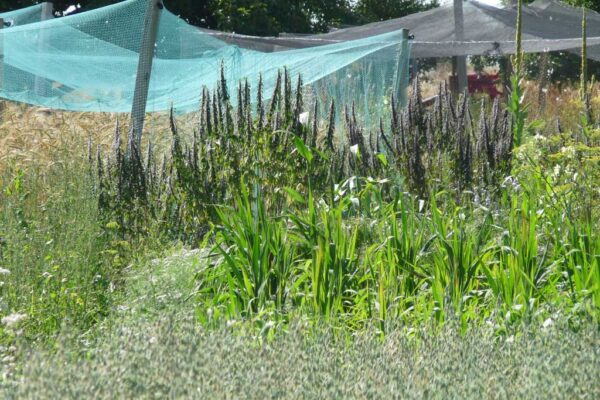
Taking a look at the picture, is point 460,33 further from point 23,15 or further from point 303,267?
point 303,267

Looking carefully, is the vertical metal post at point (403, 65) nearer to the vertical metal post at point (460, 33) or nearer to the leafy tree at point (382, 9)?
the vertical metal post at point (460, 33)

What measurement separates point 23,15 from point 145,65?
5.52 meters

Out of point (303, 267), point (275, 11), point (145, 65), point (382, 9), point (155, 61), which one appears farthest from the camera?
point (382, 9)

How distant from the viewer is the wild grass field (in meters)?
2.88

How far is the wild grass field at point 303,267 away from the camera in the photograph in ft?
9.45

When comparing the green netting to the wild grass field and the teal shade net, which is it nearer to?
the teal shade net

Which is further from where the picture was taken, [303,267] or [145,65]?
[145,65]

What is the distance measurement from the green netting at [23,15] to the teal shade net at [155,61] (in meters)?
3.34

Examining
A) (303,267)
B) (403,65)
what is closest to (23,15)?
(403,65)

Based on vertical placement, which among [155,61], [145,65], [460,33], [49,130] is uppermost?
[145,65]

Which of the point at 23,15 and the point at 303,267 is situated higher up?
the point at 23,15

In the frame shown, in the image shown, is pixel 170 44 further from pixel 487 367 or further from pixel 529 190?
pixel 487 367

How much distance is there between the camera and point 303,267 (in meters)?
4.68

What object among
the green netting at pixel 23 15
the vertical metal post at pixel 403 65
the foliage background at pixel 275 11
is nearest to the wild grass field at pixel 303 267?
the vertical metal post at pixel 403 65
